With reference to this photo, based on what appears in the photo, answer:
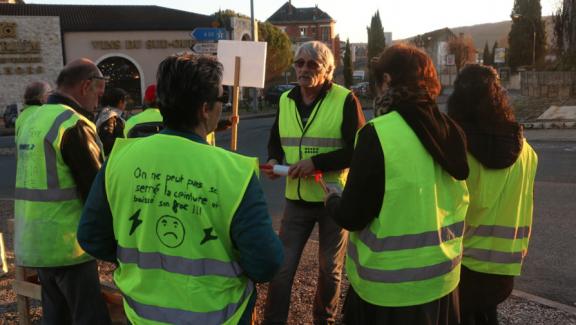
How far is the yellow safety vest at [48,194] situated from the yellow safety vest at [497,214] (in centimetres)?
202

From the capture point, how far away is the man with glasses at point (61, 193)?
2859 mm

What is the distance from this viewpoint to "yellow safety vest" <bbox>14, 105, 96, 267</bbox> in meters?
2.87

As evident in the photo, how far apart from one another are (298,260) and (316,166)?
0.65 meters

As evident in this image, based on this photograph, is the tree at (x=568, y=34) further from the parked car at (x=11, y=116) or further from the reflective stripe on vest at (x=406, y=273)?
the parked car at (x=11, y=116)

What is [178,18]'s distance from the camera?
3528 centimetres

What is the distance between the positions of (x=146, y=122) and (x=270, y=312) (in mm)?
1797

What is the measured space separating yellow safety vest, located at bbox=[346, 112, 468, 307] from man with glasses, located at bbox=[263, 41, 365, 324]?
1.21 meters

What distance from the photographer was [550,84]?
902 inches

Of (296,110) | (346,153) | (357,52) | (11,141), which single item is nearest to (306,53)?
(296,110)

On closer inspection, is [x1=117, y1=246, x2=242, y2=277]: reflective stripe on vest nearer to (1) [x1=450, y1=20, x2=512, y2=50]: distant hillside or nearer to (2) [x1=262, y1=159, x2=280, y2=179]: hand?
(2) [x1=262, y1=159, x2=280, y2=179]: hand

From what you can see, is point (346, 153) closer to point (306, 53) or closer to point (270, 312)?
point (306, 53)

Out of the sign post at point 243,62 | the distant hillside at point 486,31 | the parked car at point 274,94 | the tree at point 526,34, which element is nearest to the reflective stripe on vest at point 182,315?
the sign post at point 243,62

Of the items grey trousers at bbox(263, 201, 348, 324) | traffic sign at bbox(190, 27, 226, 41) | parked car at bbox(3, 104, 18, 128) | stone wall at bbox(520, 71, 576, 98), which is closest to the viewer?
grey trousers at bbox(263, 201, 348, 324)

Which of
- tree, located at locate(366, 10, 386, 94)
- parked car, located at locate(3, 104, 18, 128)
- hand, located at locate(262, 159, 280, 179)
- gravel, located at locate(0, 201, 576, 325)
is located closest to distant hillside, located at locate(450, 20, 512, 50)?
tree, located at locate(366, 10, 386, 94)
